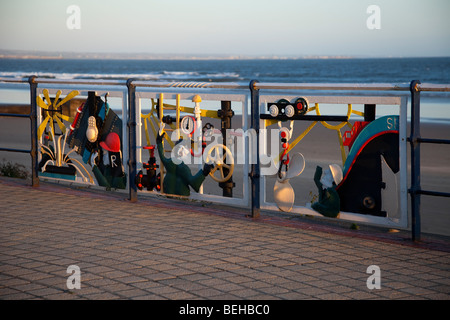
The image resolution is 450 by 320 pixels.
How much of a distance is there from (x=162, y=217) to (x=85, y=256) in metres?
1.53

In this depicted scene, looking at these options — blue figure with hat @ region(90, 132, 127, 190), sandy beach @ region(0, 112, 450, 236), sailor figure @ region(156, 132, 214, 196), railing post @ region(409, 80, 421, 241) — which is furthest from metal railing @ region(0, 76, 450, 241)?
sandy beach @ region(0, 112, 450, 236)

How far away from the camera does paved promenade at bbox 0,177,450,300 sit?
4.59 metres

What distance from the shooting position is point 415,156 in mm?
5785

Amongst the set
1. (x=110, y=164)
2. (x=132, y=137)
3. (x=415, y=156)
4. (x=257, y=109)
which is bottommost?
(x=110, y=164)

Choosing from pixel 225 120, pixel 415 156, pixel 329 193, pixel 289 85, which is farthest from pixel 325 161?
pixel 415 156

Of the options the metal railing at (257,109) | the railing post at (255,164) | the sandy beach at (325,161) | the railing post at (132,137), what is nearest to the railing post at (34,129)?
the metal railing at (257,109)

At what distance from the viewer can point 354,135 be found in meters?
6.11

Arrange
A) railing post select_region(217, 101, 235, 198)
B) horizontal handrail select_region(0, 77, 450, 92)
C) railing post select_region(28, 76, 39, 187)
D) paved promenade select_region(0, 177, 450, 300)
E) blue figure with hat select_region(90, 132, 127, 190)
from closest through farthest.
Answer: paved promenade select_region(0, 177, 450, 300)
horizontal handrail select_region(0, 77, 450, 92)
railing post select_region(217, 101, 235, 198)
blue figure with hat select_region(90, 132, 127, 190)
railing post select_region(28, 76, 39, 187)

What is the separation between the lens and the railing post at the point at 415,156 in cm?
564

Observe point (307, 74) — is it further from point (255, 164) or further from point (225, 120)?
point (255, 164)

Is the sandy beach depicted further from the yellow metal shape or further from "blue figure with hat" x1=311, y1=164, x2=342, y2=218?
the yellow metal shape

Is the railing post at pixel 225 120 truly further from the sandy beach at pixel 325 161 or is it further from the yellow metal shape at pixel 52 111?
the yellow metal shape at pixel 52 111

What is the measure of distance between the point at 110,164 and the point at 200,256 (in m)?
2.60

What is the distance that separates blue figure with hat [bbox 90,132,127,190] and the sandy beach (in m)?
1.73
